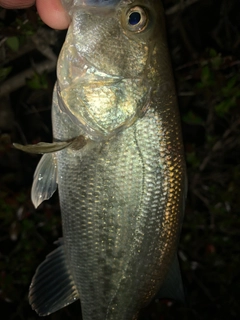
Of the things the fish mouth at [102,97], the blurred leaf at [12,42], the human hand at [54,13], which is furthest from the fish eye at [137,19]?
the blurred leaf at [12,42]

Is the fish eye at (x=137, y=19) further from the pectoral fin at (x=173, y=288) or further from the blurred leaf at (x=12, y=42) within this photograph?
the blurred leaf at (x=12, y=42)

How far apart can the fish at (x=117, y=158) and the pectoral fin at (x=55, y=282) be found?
5 centimetres

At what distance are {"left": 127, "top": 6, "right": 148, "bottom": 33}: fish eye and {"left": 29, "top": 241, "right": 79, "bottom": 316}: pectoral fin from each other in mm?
951

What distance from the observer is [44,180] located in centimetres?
132

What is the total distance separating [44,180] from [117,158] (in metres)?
0.33

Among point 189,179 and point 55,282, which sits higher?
point 55,282

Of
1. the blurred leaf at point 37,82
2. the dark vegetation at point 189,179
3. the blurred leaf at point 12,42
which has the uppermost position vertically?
the blurred leaf at point 12,42

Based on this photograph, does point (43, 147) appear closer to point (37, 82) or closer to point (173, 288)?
point (173, 288)

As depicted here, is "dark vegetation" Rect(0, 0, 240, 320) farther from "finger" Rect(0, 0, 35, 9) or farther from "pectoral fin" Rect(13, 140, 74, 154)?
"pectoral fin" Rect(13, 140, 74, 154)

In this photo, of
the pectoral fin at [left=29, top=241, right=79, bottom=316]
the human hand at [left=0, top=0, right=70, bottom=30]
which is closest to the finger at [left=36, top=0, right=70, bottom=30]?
the human hand at [left=0, top=0, right=70, bottom=30]

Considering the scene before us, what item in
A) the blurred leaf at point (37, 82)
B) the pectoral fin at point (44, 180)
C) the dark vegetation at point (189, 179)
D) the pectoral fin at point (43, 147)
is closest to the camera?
the pectoral fin at point (43, 147)

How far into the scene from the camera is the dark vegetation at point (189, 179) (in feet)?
7.97

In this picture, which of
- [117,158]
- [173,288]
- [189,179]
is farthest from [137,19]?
[189,179]

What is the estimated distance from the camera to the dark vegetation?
243cm
